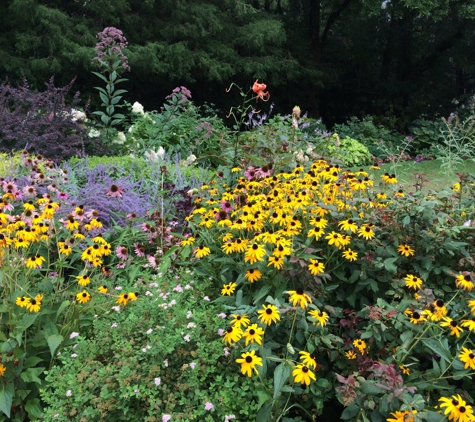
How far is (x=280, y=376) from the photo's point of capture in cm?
141

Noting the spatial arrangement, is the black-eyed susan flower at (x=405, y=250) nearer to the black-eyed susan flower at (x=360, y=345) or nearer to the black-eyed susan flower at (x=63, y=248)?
the black-eyed susan flower at (x=360, y=345)

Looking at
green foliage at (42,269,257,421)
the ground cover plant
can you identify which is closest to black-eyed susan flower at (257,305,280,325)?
the ground cover plant

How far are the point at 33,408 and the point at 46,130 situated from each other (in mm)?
3584

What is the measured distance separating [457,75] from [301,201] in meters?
14.3

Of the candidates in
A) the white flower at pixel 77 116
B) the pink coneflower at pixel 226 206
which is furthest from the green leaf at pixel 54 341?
the white flower at pixel 77 116

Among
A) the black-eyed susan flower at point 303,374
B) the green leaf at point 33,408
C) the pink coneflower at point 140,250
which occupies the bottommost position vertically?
the green leaf at point 33,408

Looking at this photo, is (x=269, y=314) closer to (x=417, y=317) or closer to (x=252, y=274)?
(x=252, y=274)

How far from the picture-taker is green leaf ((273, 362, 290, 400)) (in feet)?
4.54

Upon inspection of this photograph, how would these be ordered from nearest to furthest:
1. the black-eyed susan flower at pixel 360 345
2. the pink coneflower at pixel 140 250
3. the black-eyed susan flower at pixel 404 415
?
the black-eyed susan flower at pixel 404 415, the black-eyed susan flower at pixel 360 345, the pink coneflower at pixel 140 250

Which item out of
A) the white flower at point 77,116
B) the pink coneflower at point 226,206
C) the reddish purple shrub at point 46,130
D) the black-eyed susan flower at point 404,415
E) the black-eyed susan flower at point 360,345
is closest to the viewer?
the black-eyed susan flower at point 404,415

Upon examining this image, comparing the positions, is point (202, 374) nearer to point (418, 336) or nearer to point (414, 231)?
point (418, 336)

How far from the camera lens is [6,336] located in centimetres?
188

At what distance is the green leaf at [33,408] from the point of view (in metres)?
1.74

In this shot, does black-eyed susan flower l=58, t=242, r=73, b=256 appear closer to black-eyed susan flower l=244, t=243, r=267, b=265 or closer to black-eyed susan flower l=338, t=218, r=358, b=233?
black-eyed susan flower l=244, t=243, r=267, b=265
